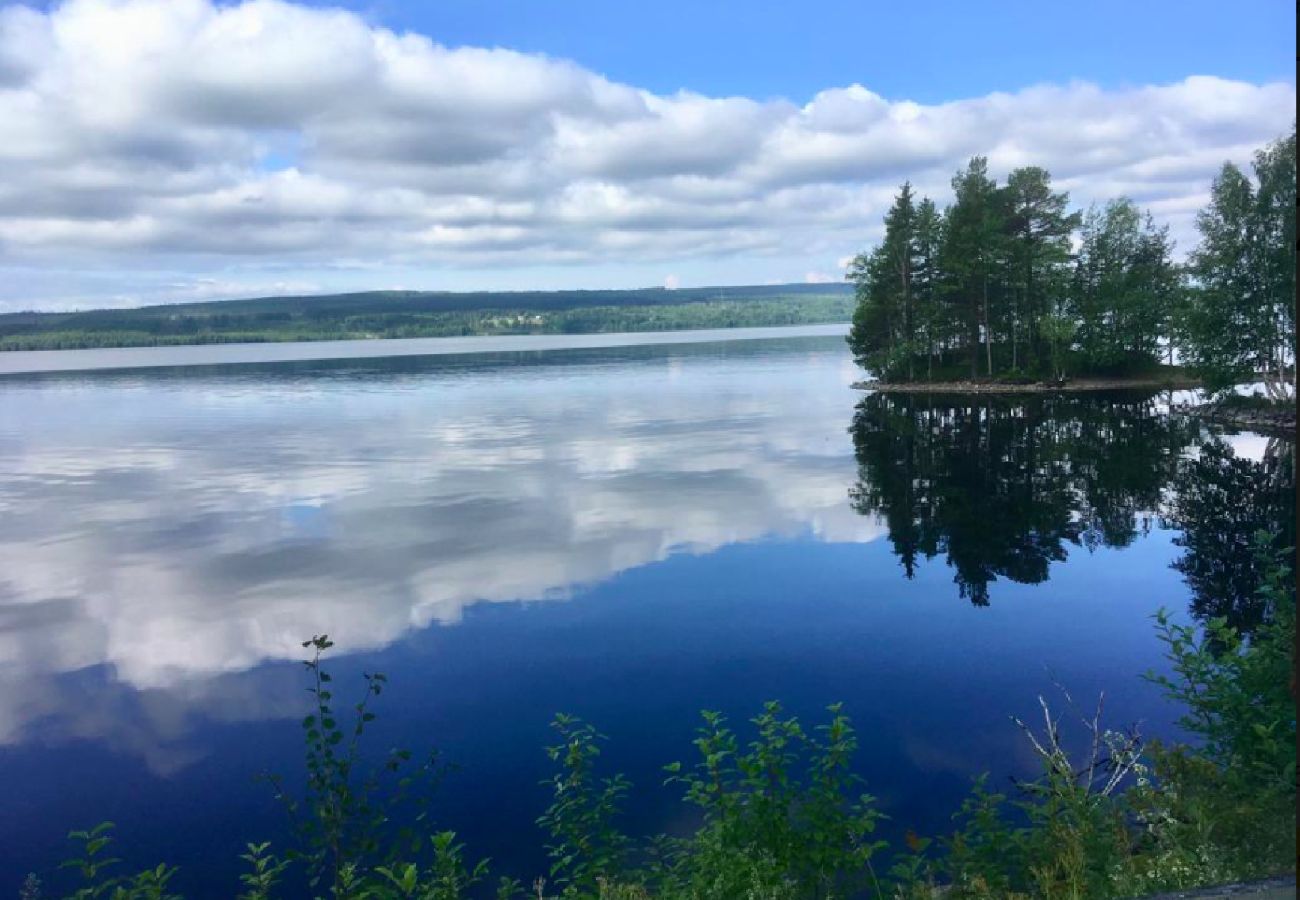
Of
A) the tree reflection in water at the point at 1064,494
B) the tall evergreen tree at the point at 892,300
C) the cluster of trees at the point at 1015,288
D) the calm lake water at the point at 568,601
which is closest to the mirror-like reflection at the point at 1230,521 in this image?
the tree reflection in water at the point at 1064,494

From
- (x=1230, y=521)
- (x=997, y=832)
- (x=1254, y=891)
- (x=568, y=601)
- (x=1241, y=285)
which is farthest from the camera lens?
(x=1241, y=285)

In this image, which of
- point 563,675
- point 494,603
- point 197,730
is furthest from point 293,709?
point 494,603

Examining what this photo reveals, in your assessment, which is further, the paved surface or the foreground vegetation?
the foreground vegetation

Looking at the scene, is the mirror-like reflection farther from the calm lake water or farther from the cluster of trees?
the cluster of trees

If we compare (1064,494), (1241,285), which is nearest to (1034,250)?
(1241,285)

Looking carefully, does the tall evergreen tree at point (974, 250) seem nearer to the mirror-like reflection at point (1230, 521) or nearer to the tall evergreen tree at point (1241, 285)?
the tall evergreen tree at point (1241, 285)

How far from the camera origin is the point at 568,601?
21.5 m

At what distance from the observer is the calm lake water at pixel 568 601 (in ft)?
44.1

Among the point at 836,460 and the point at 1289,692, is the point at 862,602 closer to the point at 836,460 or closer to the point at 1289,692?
the point at 1289,692

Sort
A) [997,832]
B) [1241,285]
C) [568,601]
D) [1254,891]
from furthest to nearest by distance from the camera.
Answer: [1241,285] < [568,601] < [997,832] < [1254,891]

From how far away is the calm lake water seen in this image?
1345 centimetres

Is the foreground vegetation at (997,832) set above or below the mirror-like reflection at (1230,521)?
above

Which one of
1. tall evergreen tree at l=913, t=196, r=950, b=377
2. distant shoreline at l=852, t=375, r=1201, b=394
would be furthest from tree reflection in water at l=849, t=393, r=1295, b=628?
tall evergreen tree at l=913, t=196, r=950, b=377

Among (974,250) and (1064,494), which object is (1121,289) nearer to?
(974,250)
